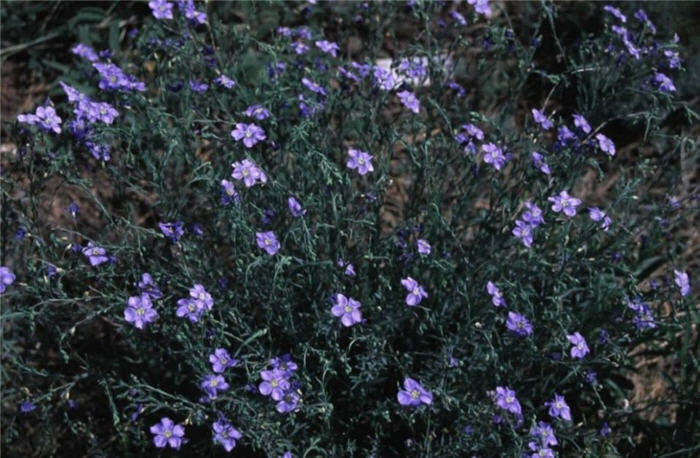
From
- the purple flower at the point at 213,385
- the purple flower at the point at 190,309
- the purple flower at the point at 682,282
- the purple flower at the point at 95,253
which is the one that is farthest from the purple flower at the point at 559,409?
the purple flower at the point at 95,253

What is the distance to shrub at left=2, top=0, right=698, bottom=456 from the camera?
309 centimetres

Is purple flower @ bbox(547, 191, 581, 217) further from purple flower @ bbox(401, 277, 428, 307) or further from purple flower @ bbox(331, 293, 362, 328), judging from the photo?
purple flower @ bbox(331, 293, 362, 328)

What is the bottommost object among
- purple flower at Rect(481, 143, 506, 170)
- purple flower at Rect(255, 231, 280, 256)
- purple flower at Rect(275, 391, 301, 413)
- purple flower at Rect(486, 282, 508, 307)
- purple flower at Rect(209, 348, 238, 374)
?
purple flower at Rect(275, 391, 301, 413)

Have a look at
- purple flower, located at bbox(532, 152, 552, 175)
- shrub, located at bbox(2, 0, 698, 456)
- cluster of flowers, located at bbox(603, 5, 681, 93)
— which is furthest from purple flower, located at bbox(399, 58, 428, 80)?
cluster of flowers, located at bbox(603, 5, 681, 93)

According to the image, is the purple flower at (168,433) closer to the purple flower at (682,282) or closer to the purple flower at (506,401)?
the purple flower at (506,401)

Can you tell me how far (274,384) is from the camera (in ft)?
9.48

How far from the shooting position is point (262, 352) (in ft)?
10.3

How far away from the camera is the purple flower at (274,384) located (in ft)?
9.43

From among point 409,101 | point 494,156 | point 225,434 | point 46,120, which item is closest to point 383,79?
point 409,101

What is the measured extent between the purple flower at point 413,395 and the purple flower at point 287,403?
331 millimetres

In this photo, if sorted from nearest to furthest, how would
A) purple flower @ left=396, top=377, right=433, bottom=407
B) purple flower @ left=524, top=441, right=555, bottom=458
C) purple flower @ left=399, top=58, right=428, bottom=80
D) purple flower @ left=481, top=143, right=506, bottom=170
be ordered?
purple flower @ left=396, top=377, right=433, bottom=407 < purple flower @ left=524, top=441, right=555, bottom=458 < purple flower @ left=481, top=143, right=506, bottom=170 < purple flower @ left=399, top=58, right=428, bottom=80

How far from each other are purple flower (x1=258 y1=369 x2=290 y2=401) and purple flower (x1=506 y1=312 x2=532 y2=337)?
0.81 meters

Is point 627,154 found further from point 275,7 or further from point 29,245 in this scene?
point 29,245

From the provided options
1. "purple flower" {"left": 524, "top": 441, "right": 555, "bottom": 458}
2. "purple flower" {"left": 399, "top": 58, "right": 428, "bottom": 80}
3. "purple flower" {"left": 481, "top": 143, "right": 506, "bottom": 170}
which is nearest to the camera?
"purple flower" {"left": 524, "top": 441, "right": 555, "bottom": 458}
